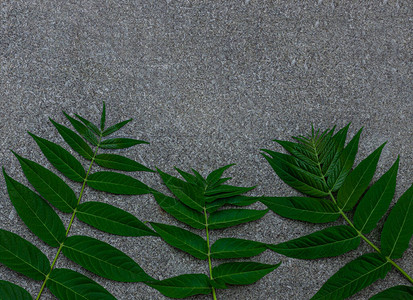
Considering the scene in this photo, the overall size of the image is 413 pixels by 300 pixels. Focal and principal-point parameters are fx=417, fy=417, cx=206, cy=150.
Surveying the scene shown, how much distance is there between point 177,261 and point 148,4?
504 millimetres

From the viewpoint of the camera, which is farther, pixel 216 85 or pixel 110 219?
pixel 216 85

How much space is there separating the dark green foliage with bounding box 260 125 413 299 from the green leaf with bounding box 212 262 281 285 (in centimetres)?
5

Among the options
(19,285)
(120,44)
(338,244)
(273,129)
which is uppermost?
(120,44)

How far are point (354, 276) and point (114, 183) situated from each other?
1.40 ft

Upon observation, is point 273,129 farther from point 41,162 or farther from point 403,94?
point 41,162

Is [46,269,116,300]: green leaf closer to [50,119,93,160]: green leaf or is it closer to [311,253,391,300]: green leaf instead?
[50,119,93,160]: green leaf

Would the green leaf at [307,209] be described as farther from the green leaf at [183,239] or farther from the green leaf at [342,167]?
the green leaf at [183,239]

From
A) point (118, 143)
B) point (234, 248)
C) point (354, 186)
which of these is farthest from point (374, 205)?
point (118, 143)

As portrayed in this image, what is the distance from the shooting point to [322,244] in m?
0.70

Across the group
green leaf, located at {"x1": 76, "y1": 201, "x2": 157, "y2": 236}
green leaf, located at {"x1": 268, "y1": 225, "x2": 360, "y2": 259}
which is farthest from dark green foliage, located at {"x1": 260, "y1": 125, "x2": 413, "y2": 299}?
green leaf, located at {"x1": 76, "y1": 201, "x2": 157, "y2": 236}

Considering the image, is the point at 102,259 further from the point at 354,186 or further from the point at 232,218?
the point at 354,186

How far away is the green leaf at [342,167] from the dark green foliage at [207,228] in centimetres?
13

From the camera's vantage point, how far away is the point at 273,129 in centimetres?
80

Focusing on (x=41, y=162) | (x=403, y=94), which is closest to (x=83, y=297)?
(x=41, y=162)
